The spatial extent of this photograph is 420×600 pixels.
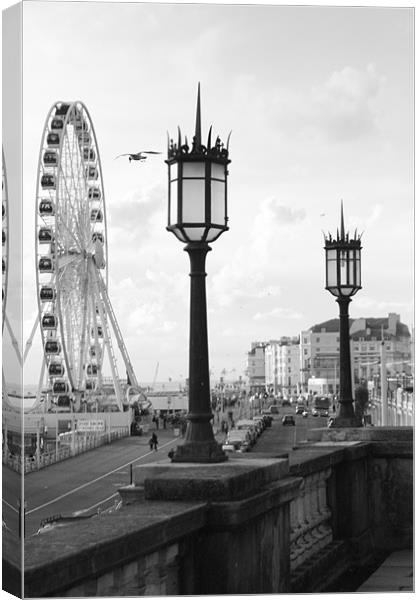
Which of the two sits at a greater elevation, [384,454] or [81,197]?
[81,197]

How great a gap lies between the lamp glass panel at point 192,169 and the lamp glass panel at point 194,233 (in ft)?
1.02

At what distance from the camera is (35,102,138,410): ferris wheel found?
3869cm

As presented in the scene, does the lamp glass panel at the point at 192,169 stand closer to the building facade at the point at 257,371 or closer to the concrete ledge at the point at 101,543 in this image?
the concrete ledge at the point at 101,543

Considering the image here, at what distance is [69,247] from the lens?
138 ft

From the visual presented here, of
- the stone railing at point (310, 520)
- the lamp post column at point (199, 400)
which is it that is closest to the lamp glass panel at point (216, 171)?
the lamp post column at point (199, 400)

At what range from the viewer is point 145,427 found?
340 ft

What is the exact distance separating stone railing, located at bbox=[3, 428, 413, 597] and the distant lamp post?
2.16m

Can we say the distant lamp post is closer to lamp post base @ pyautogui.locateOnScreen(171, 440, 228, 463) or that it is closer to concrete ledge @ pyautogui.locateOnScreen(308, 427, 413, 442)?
concrete ledge @ pyautogui.locateOnScreen(308, 427, 413, 442)

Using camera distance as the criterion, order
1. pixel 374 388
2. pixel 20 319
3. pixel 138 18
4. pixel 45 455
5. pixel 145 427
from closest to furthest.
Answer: pixel 20 319, pixel 138 18, pixel 374 388, pixel 45 455, pixel 145 427

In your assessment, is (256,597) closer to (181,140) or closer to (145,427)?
(181,140)

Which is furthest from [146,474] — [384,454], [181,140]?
[384,454]

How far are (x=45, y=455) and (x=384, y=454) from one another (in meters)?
64.7

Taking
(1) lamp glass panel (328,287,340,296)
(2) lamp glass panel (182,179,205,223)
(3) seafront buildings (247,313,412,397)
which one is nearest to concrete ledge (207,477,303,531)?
(2) lamp glass panel (182,179,205,223)

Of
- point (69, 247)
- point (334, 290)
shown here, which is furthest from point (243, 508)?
point (69, 247)
